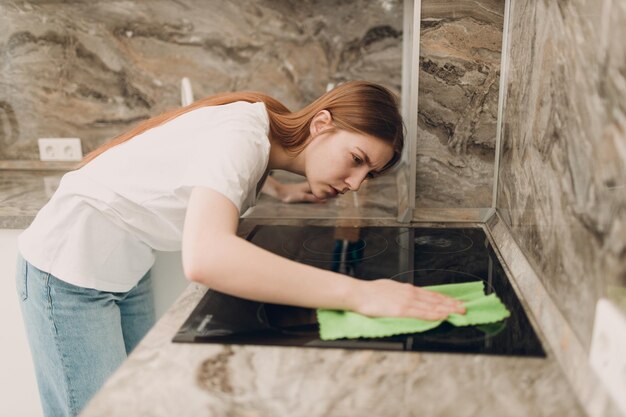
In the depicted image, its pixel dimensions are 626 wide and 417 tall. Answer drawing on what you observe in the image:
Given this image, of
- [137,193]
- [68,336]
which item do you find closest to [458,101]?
[137,193]

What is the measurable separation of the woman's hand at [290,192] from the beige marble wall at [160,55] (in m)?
0.38

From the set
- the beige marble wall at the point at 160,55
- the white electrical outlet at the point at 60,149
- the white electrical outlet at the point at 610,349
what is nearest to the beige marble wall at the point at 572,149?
the white electrical outlet at the point at 610,349

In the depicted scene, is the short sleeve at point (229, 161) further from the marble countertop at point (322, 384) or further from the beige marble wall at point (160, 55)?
the beige marble wall at point (160, 55)

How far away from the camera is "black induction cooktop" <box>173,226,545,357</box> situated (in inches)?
29.2

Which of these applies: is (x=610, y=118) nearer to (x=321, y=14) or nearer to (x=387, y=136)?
(x=387, y=136)

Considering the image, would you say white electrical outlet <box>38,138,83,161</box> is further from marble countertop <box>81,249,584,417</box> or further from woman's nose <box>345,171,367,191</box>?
marble countertop <box>81,249,584,417</box>

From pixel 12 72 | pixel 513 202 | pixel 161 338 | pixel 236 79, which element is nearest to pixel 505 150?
pixel 513 202

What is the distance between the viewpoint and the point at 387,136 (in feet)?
3.54

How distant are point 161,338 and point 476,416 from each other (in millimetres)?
418

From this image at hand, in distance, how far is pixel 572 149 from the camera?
75 cm

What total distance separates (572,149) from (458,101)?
1.63 ft

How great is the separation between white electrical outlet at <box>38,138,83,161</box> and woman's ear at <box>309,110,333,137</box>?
3.51 feet

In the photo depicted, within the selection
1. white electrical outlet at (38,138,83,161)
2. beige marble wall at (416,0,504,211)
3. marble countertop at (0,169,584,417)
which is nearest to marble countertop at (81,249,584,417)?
marble countertop at (0,169,584,417)

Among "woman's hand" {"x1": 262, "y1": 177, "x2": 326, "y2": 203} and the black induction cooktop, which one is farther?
"woman's hand" {"x1": 262, "y1": 177, "x2": 326, "y2": 203}
